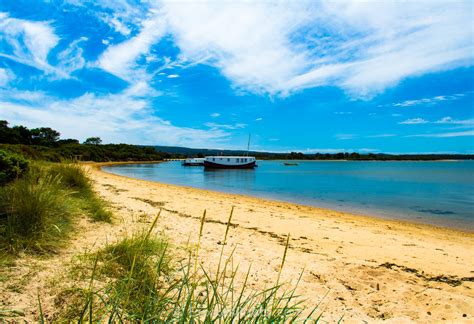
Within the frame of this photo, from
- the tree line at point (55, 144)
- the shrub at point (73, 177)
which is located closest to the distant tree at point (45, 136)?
the tree line at point (55, 144)

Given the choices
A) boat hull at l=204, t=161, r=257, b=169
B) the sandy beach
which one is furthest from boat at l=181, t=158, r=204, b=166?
the sandy beach

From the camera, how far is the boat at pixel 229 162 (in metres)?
65.4

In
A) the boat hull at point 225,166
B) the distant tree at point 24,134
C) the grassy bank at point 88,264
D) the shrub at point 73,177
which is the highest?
the distant tree at point 24,134

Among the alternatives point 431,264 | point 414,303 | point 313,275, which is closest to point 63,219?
point 313,275

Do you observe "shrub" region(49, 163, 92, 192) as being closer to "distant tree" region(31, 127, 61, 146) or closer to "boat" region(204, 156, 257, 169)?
"boat" region(204, 156, 257, 169)

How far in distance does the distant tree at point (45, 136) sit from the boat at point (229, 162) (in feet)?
132

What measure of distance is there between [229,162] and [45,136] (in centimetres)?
4980

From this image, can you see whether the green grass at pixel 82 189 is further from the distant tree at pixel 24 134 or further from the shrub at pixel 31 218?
the distant tree at pixel 24 134

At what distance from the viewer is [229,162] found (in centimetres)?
6656

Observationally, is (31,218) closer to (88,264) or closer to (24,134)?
(88,264)

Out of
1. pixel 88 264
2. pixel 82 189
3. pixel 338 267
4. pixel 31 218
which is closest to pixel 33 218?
pixel 31 218

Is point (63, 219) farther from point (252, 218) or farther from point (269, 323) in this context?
point (252, 218)

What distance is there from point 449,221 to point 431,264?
9.27 m

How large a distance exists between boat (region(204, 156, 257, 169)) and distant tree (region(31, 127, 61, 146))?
40275 mm
